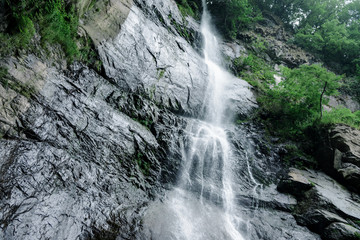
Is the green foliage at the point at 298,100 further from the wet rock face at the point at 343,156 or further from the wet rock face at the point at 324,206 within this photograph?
the wet rock face at the point at 324,206

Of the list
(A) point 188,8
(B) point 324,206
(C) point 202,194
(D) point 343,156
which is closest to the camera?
(B) point 324,206

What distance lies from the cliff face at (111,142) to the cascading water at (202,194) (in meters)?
0.27

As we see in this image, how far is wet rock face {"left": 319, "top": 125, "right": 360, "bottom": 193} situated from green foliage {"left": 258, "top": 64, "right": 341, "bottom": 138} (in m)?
1.49

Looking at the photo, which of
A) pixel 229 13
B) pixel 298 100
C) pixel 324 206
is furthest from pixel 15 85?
pixel 229 13

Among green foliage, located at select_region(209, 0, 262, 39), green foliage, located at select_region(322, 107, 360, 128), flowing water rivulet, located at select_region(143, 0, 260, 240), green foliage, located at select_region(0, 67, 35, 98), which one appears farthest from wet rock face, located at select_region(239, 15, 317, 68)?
green foliage, located at select_region(0, 67, 35, 98)

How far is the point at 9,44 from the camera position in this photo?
12.8 ft

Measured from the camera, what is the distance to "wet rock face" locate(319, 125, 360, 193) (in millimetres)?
6668

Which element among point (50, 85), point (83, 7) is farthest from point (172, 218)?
point (83, 7)

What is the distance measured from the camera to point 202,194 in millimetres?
6211

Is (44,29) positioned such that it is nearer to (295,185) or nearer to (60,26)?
(60,26)

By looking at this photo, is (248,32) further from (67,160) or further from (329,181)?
(67,160)

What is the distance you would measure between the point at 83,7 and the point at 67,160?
5.16 m

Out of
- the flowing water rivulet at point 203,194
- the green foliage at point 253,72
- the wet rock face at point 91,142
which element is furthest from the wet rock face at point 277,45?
the wet rock face at point 91,142

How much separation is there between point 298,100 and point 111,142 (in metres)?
10.6
